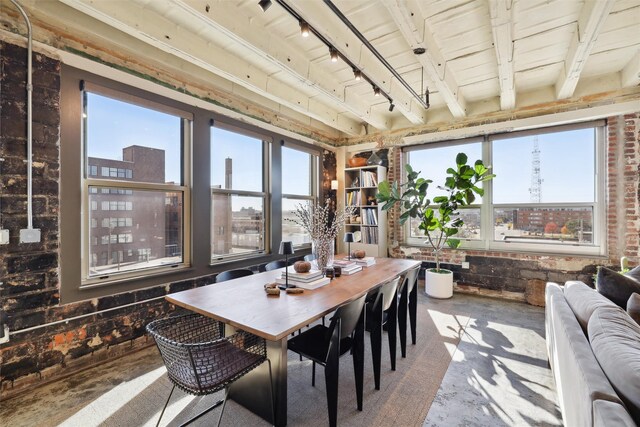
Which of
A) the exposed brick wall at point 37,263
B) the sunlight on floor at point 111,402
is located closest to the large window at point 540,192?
the sunlight on floor at point 111,402

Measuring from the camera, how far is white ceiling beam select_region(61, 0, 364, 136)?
2.10 m

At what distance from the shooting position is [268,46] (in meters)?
2.57

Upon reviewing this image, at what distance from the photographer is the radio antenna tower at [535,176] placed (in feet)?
13.8

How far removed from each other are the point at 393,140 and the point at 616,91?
290 cm

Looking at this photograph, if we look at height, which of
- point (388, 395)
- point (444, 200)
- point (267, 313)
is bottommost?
point (388, 395)

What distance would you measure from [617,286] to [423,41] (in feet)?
7.94

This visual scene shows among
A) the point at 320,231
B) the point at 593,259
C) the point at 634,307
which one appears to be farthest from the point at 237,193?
the point at 593,259

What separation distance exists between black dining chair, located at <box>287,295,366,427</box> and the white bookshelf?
3.03 m

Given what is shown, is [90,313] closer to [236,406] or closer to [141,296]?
[141,296]

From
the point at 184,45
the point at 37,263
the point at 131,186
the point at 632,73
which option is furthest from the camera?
the point at 632,73

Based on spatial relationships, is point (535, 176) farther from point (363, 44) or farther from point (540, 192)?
point (363, 44)

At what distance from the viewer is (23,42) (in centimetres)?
221

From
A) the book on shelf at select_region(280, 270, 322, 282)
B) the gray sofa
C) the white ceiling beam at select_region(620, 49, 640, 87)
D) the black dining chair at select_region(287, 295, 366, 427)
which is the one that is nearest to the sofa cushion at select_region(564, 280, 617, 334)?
the gray sofa

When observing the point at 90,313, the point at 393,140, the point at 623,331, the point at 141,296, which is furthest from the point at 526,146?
the point at 90,313
